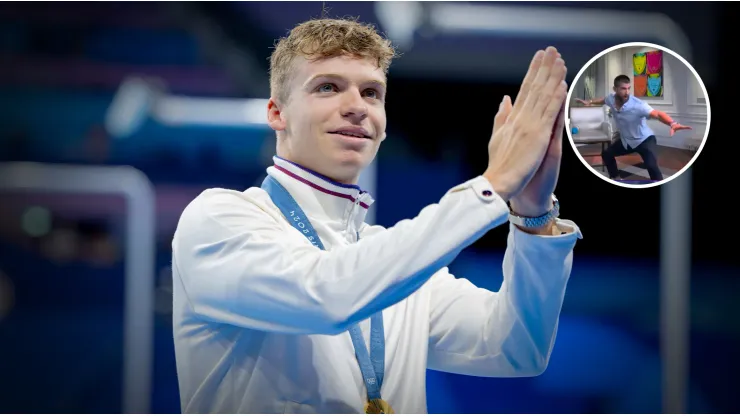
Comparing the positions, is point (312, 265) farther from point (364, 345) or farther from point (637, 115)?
point (637, 115)

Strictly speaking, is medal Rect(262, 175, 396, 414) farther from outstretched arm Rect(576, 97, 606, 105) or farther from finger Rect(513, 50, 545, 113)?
outstretched arm Rect(576, 97, 606, 105)

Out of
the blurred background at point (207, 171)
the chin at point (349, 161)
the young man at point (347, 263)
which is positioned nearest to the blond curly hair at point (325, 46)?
the young man at point (347, 263)

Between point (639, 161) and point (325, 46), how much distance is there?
3.19 feet

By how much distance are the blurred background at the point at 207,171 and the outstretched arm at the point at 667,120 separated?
182 centimetres

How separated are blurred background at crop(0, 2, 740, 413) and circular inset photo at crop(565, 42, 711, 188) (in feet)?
5.88

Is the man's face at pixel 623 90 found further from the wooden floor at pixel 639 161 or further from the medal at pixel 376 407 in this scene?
the medal at pixel 376 407

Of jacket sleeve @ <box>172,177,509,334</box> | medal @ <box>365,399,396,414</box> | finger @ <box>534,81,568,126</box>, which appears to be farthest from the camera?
medal @ <box>365,399,396,414</box>

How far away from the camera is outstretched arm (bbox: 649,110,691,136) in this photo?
2352 mm

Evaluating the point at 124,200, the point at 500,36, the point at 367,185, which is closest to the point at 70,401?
the point at 124,200

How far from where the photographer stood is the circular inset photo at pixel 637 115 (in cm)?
231

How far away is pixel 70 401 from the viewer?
4285 mm

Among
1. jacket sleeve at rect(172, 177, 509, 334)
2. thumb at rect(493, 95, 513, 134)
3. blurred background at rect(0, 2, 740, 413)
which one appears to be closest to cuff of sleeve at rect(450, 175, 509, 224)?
jacket sleeve at rect(172, 177, 509, 334)

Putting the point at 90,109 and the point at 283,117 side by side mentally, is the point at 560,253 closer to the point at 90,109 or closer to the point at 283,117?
the point at 283,117

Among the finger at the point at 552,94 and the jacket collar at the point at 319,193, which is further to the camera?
the jacket collar at the point at 319,193
